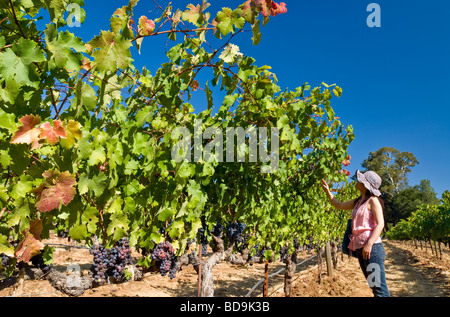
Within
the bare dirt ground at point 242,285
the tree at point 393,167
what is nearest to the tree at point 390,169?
the tree at point 393,167

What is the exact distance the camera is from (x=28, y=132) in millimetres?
1157

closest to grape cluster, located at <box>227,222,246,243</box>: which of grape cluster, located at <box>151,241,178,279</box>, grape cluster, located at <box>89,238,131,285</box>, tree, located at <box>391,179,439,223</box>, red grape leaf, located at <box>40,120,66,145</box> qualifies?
grape cluster, located at <box>151,241,178,279</box>

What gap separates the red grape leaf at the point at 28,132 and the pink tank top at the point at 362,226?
2.81 metres

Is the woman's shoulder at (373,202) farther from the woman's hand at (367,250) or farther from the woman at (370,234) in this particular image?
the woman's hand at (367,250)

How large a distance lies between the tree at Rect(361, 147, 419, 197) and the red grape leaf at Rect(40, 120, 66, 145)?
5507cm

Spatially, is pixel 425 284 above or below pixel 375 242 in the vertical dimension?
below

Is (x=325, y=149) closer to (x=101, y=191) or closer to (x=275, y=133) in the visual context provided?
(x=275, y=133)

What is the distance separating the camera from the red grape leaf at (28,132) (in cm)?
114

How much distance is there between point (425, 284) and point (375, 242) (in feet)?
35.3

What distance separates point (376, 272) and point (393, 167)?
185ft

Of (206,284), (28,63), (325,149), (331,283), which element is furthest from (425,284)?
(28,63)

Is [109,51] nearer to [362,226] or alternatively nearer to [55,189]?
[55,189]

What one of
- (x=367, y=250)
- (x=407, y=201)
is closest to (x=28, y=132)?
(x=367, y=250)

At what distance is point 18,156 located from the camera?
1.30m
